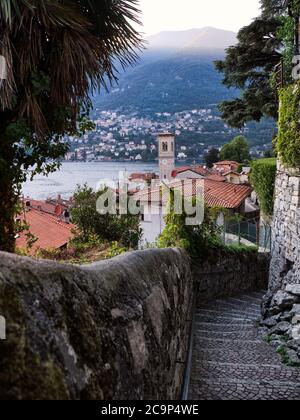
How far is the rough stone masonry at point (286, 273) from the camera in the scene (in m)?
6.69

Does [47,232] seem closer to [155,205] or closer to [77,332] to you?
[155,205]

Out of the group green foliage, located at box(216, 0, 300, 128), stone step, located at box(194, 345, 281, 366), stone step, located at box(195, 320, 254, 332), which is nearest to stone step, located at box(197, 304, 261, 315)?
stone step, located at box(195, 320, 254, 332)

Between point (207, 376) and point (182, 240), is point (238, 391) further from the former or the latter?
point (182, 240)

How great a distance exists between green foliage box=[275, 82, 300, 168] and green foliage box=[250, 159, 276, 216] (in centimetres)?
409

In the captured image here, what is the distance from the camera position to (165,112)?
12406 centimetres

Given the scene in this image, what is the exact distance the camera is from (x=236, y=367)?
211 inches

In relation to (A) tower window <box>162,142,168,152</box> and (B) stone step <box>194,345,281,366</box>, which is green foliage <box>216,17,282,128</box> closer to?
(B) stone step <box>194,345,281,366</box>

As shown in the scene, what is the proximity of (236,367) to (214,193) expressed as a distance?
20.5 meters

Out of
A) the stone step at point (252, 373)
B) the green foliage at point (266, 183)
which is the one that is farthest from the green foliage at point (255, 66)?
the stone step at point (252, 373)

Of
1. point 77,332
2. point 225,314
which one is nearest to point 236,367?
point 77,332

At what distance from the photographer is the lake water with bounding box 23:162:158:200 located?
85.2 ft

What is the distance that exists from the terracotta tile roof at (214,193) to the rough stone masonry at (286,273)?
362 inches

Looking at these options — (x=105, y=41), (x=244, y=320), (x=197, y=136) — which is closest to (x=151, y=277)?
(x=105, y=41)

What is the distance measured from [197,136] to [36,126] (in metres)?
83.0
